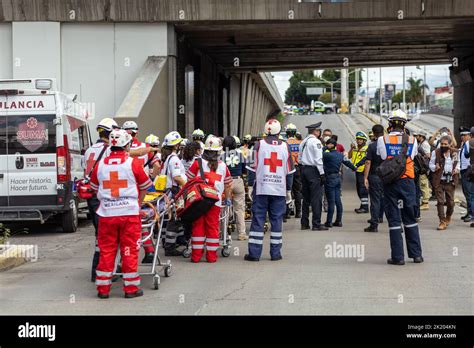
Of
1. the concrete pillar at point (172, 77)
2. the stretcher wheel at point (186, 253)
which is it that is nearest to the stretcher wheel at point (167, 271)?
the stretcher wheel at point (186, 253)

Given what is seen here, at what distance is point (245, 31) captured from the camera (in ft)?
83.4

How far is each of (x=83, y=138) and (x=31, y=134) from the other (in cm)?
198

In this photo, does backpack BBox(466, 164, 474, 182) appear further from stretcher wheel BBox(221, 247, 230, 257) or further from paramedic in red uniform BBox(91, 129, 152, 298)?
paramedic in red uniform BBox(91, 129, 152, 298)

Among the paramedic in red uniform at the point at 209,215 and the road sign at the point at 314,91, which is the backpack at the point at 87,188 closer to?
the paramedic in red uniform at the point at 209,215

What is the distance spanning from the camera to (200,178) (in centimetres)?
1127

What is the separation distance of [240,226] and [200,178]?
9.72 feet

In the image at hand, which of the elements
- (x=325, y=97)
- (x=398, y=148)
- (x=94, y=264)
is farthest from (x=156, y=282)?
(x=325, y=97)

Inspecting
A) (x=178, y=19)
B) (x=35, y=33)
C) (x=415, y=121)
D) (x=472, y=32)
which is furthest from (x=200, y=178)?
(x=415, y=121)

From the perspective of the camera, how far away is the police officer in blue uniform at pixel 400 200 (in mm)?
10992

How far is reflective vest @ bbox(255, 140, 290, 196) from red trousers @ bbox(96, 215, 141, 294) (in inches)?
118

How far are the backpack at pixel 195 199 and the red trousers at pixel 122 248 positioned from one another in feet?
7.00

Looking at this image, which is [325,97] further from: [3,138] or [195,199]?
[195,199]
